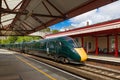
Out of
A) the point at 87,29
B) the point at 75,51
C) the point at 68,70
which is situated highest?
the point at 87,29

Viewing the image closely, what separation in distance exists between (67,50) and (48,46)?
500 centimetres

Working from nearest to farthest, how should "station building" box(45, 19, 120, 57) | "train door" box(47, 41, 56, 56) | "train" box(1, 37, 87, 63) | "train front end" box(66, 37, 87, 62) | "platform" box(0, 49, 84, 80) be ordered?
"platform" box(0, 49, 84, 80)
"train front end" box(66, 37, 87, 62)
"train" box(1, 37, 87, 63)
"train door" box(47, 41, 56, 56)
"station building" box(45, 19, 120, 57)

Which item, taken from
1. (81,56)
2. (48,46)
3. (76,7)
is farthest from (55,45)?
(76,7)

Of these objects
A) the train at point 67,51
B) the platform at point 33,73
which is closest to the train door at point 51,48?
the train at point 67,51

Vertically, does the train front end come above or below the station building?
below

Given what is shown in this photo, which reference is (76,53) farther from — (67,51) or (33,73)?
(33,73)

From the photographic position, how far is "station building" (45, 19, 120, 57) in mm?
24031

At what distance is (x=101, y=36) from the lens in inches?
1299

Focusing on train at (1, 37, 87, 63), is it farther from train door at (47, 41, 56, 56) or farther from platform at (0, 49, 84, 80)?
platform at (0, 49, 84, 80)

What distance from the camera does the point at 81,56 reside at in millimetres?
16531

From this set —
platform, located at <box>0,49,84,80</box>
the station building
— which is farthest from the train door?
the station building

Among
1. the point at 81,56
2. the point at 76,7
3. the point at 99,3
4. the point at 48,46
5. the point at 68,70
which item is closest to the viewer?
the point at 99,3

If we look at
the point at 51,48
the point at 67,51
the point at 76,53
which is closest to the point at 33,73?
the point at 76,53

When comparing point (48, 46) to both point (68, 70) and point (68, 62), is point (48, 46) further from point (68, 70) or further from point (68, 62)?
point (68, 70)
